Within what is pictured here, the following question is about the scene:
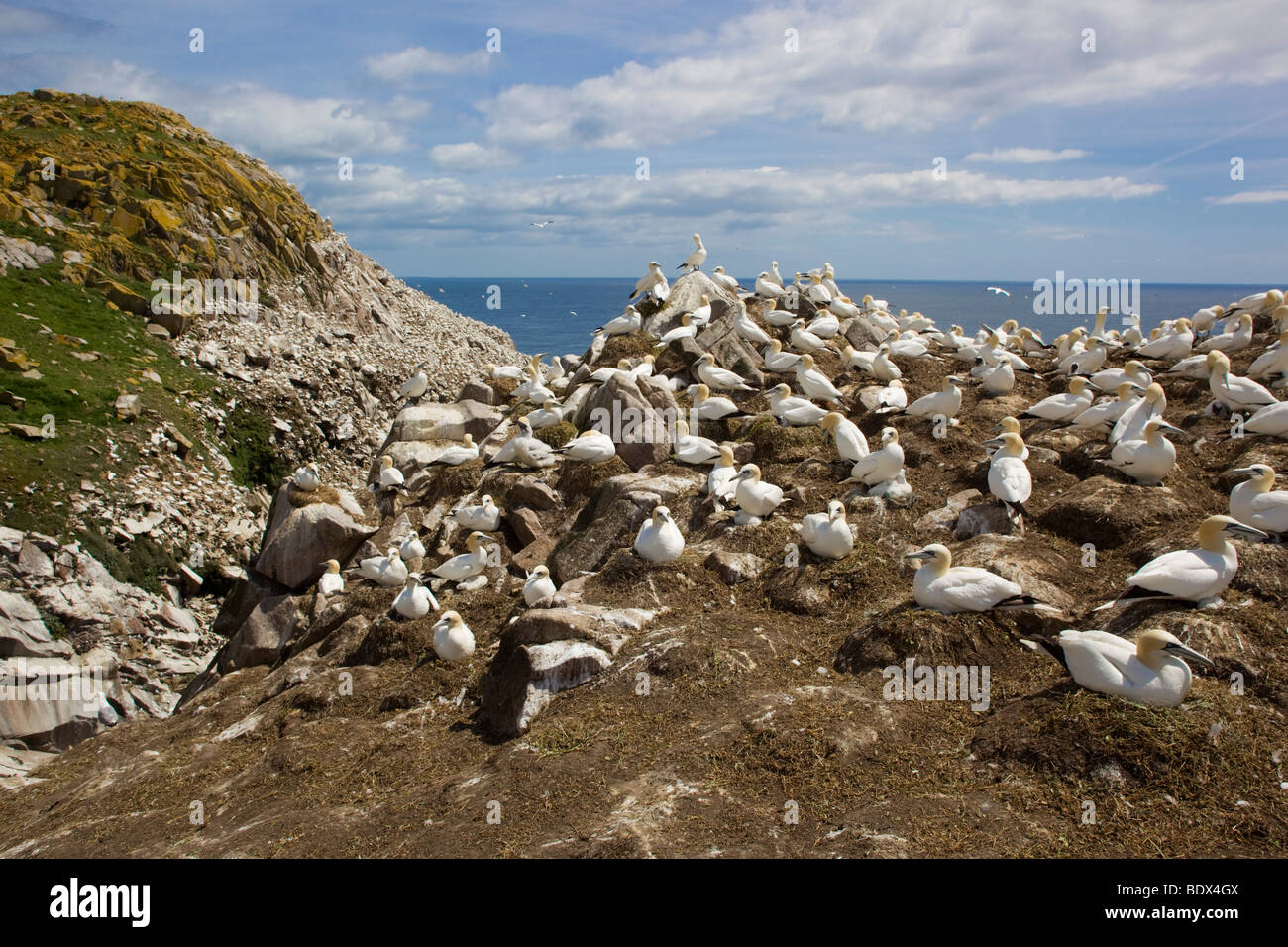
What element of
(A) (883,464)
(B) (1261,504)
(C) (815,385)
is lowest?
(B) (1261,504)

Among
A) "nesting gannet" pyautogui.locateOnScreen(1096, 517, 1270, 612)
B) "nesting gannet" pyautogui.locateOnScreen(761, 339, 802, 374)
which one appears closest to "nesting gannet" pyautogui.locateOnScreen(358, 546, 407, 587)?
"nesting gannet" pyautogui.locateOnScreen(761, 339, 802, 374)

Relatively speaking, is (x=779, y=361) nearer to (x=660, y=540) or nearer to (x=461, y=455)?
(x=461, y=455)

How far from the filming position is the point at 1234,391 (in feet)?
48.1

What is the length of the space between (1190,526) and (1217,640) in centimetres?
316

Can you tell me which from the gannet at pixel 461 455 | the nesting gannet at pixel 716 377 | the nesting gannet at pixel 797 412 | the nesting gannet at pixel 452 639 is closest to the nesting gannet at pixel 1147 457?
the nesting gannet at pixel 797 412

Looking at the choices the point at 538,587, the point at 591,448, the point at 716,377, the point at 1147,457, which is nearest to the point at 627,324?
Answer: the point at 716,377

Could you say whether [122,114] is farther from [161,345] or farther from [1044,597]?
[1044,597]

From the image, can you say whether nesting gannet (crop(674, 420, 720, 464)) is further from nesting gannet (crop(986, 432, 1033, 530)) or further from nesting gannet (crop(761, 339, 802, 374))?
nesting gannet (crop(986, 432, 1033, 530))

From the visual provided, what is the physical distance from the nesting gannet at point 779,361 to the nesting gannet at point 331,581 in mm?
11379

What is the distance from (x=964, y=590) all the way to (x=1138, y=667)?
216 cm

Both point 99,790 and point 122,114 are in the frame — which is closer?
point 99,790

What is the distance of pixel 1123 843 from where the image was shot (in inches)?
251
